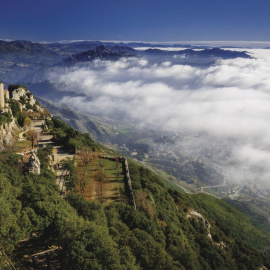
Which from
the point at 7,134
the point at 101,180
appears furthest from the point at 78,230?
the point at 7,134

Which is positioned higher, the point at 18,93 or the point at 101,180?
the point at 18,93

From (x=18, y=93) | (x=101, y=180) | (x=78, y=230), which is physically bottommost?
(x=101, y=180)

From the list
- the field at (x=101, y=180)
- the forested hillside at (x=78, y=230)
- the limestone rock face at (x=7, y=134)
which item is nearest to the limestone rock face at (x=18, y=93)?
the limestone rock face at (x=7, y=134)

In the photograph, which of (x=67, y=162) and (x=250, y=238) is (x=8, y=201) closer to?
(x=67, y=162)

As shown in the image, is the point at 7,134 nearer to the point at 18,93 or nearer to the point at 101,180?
the point at 101,180

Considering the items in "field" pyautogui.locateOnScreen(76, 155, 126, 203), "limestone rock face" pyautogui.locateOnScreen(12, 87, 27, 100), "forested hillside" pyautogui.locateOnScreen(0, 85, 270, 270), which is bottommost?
"field" pyautogui.locateOnScreen(76, 155, 126, 203)

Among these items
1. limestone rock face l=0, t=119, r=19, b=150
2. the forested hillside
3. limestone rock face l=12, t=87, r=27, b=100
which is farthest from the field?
limestone rock face l=12, t=87, r=27, b=100

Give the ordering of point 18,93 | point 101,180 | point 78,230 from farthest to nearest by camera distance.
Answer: point 18,93
point 101,180
point 78,230

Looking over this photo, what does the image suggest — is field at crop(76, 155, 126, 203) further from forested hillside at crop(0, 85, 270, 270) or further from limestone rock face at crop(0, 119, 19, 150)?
limestone rock face at crop(0, 119, 19, 150)

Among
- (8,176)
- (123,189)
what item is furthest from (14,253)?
(123,189)
